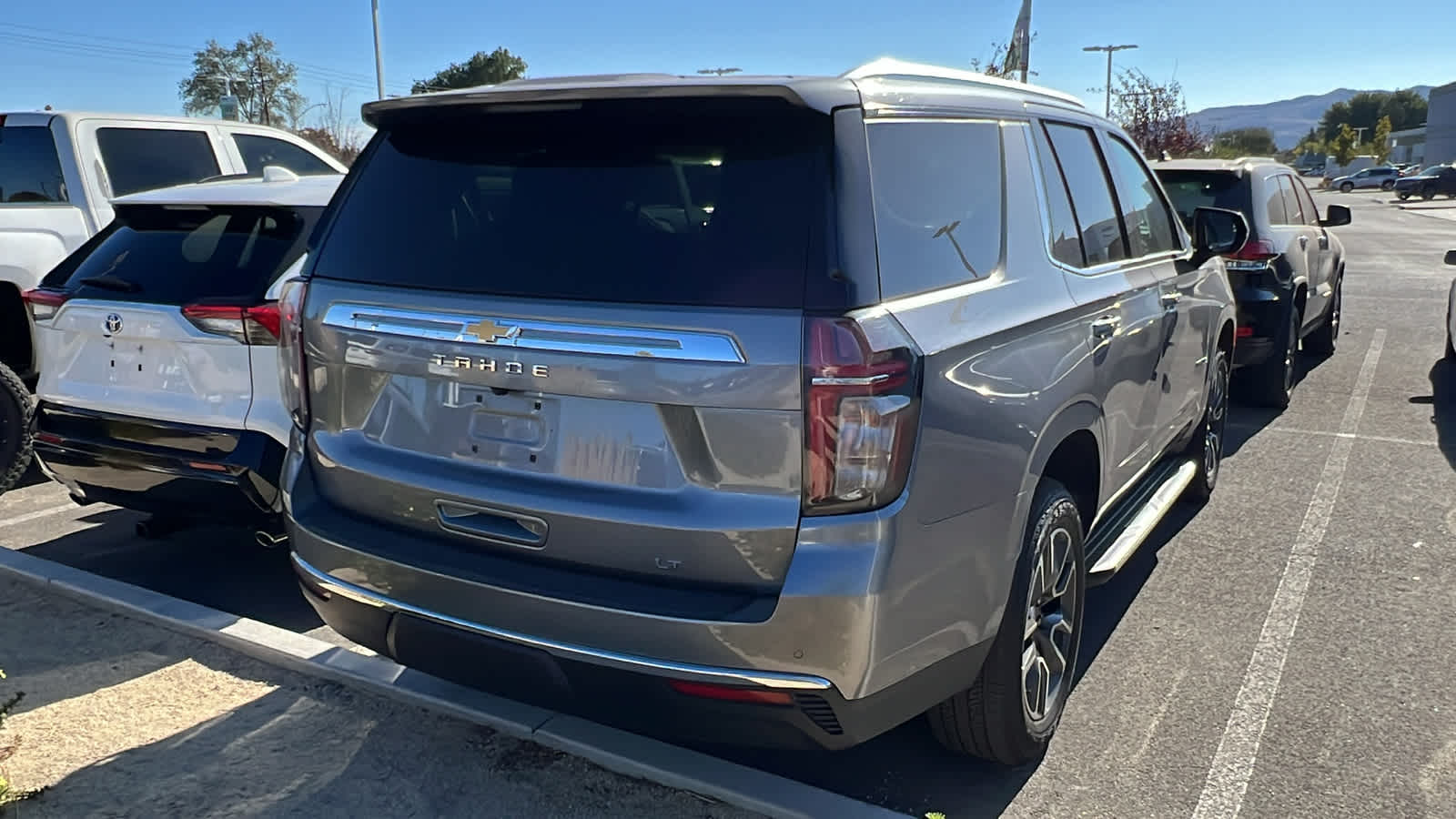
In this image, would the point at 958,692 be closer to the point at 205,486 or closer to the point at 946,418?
the point at 946,418

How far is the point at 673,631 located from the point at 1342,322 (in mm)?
12381

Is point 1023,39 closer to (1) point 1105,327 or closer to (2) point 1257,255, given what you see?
(2) point 1257,255

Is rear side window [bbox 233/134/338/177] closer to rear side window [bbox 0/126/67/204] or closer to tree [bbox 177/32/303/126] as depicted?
rear side window [bbox 0/126/67/204]

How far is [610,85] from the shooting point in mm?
2682

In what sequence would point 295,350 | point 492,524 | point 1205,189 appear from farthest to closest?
1. point 1205,189
2. point 295,350
3. point 492,524

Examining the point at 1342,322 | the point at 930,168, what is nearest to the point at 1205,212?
the point at 930,168

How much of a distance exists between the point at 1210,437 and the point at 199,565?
4.94 metres

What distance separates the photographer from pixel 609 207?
266 centimetres

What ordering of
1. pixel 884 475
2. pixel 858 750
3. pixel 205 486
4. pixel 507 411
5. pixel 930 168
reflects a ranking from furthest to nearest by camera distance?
pixel 205 486, pixel 858 750, pixel 930 168, pixel 507 411, pixel 884 475

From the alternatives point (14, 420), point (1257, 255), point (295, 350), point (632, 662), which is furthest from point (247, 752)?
point (1257, 255)

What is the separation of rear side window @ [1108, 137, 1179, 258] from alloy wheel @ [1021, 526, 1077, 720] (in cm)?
147

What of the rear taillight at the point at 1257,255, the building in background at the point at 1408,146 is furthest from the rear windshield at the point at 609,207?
the building in background at the point at 1408,146

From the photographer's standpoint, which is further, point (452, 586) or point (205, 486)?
point (205, 486)

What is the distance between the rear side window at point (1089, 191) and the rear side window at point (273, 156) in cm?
571
